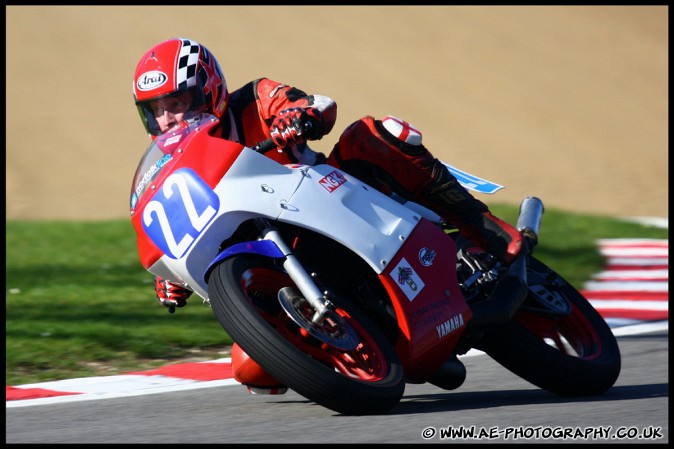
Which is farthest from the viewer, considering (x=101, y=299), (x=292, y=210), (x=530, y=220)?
(x=101, y=299)

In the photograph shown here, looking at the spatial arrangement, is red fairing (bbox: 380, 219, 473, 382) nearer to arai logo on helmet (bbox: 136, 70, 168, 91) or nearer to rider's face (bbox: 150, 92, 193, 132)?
rider's face (bbox: 150, 92, 193, 132)

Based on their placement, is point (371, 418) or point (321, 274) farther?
point (321, 274)

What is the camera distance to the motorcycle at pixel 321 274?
4.07 meters

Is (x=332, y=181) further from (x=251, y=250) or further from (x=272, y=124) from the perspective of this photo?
(x=251, y=250)

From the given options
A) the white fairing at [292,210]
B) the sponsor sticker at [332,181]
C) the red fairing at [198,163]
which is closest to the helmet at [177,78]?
the red fairing at [198,163]

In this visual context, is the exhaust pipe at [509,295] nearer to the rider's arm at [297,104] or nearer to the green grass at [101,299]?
the rider's arm at [297,104]

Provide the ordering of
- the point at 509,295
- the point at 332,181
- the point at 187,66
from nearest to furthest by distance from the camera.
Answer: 1. the point at 332,181
2. the point at 187,66
3. the point at 509,295

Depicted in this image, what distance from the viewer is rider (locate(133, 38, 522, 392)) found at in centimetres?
466

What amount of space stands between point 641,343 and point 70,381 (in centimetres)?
314

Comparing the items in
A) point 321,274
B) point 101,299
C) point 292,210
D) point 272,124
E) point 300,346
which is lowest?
point 101,299

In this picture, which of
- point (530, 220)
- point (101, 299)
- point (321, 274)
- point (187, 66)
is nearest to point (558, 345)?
point (530, 220)

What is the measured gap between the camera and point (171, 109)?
471 centimetres

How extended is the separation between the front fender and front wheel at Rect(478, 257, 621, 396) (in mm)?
1147

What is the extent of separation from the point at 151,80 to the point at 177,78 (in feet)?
0.35
